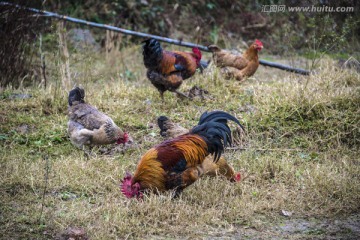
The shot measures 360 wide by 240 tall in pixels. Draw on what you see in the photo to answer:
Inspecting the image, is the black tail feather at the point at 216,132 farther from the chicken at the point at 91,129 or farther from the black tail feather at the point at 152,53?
the black tail feather at the point at 152,53

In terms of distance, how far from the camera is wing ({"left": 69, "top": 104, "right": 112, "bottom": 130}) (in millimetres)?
6500

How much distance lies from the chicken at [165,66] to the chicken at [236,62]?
4.06ft

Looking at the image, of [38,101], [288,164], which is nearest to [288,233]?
[288,164]

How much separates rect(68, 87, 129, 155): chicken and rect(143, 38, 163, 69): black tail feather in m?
1.51

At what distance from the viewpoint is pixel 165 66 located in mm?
8031

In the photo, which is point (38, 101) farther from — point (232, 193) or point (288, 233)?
point (288, 233)

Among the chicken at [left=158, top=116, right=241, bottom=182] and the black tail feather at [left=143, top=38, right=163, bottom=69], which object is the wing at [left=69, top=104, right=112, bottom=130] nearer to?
the chicken at [left=158, top=116, right=241, bottom=182]

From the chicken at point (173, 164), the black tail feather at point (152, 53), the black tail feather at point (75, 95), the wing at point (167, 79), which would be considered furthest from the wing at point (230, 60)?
the chicken at point (173, 164)

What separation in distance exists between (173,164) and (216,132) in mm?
595

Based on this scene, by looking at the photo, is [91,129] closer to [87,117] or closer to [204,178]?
[87,117]

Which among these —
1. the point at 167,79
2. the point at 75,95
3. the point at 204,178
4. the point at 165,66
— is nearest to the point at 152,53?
the point at 165,66

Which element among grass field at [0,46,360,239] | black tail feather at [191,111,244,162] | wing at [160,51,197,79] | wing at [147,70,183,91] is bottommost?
grass field at [0,46,360,239]

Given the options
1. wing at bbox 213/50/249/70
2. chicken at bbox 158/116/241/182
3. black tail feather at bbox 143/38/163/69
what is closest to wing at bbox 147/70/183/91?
black tail feather at bbox 143/38/163/69

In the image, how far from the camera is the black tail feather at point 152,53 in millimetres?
7785
